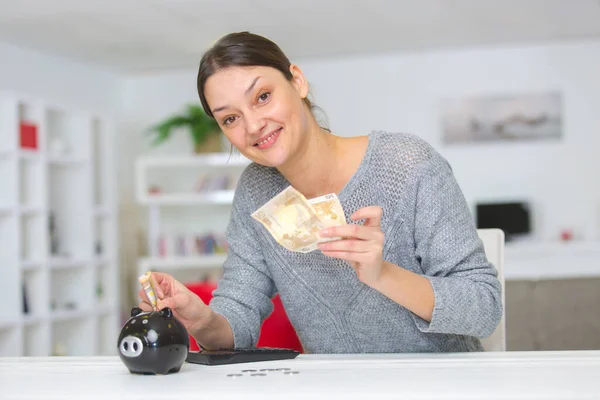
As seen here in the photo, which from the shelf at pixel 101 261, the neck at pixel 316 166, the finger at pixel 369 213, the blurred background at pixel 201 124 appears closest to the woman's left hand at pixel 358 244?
the finger at pixel 369 213

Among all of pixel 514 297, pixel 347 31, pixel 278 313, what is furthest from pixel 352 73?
pixel 278 313

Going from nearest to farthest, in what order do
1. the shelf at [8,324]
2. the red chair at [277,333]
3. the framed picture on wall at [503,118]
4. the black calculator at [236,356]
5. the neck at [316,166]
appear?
1. the black calculator at [236,356]
2. the neck at [316,166]
3. the red chair at [277,333]
4. the shelf at [8,324]
5. the framed picture on wall at [503,118]

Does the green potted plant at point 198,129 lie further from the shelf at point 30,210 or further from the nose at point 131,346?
the nose at point 131,346

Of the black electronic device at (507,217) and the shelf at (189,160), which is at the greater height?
the shelf at (189,160)

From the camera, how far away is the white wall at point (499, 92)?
7.17 m

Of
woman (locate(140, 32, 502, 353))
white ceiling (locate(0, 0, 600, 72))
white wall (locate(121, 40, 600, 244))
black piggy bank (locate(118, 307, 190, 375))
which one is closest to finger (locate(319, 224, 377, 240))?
woman (locate(140, 32, 502, 353))

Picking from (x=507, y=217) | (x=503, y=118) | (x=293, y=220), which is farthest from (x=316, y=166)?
(x=503, y=118)

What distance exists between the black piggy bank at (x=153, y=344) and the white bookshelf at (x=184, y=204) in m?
5.44

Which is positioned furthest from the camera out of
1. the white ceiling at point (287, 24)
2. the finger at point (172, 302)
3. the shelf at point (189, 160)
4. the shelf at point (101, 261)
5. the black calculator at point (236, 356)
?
the shelf at point (189, 160)

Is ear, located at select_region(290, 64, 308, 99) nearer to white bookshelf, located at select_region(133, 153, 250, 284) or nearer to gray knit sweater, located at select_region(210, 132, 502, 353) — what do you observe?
gray knit sweater, located at select_region(210, 132, 502, 353)

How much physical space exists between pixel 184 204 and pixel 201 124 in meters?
0.87

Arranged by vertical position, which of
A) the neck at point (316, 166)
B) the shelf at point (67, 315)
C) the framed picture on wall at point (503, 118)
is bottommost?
the shelf at point (67, 315)

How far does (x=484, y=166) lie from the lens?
24.1 feet

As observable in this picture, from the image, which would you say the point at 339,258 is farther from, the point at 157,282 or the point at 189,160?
the point at 189,160
